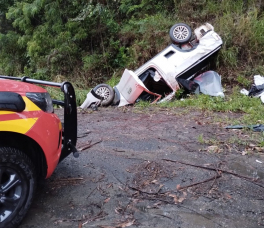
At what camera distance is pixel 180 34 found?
8.73m

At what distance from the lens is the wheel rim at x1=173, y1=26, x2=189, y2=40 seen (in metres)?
8.68

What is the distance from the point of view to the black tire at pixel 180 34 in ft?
28.2

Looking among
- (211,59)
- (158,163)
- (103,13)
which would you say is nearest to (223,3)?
(211,59)

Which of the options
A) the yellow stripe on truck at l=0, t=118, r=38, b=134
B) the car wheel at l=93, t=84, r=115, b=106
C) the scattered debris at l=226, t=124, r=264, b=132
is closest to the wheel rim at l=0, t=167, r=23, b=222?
the yellow stripe on truck at l=0, t=118, r=38, b=134

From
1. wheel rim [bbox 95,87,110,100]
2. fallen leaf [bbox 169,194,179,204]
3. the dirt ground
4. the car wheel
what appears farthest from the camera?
wheel rim [bbox 95,87,110,100]

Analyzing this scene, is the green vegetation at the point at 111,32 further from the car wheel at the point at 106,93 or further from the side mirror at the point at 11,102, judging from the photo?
the side mirror at the point at 11,102

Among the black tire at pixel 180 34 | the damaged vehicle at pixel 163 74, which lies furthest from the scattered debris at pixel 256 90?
the black tire at pixel 180 34

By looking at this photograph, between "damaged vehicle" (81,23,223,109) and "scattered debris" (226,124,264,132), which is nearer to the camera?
"scattered debris" (226,124,264,132)

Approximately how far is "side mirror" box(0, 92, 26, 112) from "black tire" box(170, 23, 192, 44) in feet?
22.3

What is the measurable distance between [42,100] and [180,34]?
6738mm

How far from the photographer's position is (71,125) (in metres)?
3.03

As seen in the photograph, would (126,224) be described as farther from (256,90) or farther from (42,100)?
(256,90)

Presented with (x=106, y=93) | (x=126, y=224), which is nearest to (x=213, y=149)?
(x=126, y=224)

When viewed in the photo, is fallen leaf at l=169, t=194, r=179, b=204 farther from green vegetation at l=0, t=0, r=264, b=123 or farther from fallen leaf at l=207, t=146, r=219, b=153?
green vegetation at l=0, t=0, r=264, b=123
